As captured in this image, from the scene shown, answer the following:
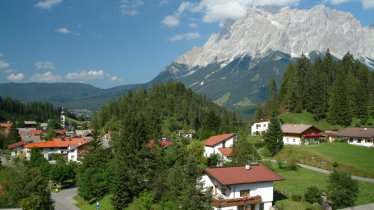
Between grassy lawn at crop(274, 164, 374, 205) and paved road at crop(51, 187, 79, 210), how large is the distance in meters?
28.3

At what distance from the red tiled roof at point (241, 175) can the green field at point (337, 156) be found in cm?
1801

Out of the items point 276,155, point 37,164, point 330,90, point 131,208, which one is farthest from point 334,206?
point 330,90

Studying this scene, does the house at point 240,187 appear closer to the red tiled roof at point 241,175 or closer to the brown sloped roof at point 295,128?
the red tiled roof at point 241,175

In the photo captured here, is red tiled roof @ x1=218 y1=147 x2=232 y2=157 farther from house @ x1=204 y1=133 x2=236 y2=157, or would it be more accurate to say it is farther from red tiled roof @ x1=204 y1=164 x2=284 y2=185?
red tiled roof @ x1=204 y1=164 x2=284 y2=185

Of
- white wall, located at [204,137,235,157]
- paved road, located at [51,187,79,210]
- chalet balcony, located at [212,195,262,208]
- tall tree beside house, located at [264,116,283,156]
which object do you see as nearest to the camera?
A: chalet balcony, located at [212,195,262,208]

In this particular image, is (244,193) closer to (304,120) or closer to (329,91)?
(304,120)

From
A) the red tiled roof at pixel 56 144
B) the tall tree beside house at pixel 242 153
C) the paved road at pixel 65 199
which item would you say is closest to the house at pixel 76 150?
the red tiled roof at pixel 56 144

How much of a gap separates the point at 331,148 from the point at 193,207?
142 ft

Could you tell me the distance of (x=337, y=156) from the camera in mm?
62750

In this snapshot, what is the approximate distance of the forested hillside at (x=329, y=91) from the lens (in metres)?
93.3

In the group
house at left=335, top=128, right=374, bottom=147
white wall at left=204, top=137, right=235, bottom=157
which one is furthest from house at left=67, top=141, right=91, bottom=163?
house at left=335, top=128, right=374, bottom=147

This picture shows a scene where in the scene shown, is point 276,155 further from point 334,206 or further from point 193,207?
point 193,207

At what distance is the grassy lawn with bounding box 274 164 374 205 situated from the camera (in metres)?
45.4

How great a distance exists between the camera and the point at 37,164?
72625 millimetres
